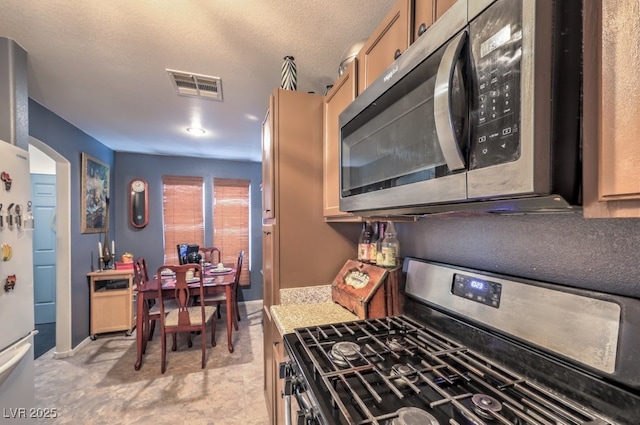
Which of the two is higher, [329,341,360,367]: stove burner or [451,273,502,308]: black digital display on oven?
[451,273,502,308]: black digital display on oven

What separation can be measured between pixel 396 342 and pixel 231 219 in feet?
13.0

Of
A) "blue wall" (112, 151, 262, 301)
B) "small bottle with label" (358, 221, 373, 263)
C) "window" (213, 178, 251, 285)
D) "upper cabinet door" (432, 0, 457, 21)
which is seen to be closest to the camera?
"upper cabinet door" (432, 0, 457, 21)

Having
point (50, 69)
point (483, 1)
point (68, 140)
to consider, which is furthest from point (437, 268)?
point (68, 140)

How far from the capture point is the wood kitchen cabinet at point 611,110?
0.38 m

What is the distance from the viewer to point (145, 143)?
11.7 feet

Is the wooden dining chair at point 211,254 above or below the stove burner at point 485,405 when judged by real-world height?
below

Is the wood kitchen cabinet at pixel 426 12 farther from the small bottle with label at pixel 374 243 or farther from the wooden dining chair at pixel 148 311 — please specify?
the wooden dining chair at pixel 148 311

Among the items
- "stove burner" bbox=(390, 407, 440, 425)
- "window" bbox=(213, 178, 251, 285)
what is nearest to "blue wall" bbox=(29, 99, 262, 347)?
"window" bbox=(213, 178, 251, 285)

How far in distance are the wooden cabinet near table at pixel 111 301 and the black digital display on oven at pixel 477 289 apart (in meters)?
3.70

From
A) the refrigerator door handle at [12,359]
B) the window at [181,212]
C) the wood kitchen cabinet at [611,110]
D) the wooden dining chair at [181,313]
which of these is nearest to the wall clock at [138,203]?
the window at [181,212]

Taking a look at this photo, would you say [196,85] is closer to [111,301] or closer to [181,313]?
[181,313]

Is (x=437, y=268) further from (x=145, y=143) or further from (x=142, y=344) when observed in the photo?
(x=145, y=143)

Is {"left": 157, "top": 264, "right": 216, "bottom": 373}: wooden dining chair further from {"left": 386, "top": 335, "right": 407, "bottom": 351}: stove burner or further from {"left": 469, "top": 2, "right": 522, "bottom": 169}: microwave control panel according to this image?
{"left": 469, "top": 2, "right": 522, "bottom": 169}: microwave control panel

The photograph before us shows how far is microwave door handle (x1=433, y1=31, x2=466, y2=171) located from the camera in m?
0.54
